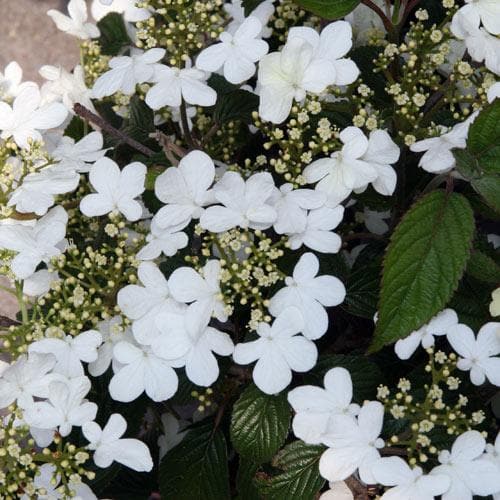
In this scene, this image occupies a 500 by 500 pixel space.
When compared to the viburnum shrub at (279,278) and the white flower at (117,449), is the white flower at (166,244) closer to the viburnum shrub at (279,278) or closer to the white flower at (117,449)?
the viburnum shrub at (279,278)

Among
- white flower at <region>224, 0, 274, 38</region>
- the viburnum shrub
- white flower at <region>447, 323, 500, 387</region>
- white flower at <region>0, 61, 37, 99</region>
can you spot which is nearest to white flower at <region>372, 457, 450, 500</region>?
the viburnum shrub

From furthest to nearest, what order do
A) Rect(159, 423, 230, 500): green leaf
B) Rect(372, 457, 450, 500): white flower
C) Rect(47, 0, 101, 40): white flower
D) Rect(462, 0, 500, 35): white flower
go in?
Rect(47, 0, 101, 40): white flower → Rect(159, 423, 230, 500): green leaf → Rect(462, 0, 500, 35): white flower → Rect(372, 457, 450, 500): white flower

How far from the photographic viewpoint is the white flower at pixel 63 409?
27.2 inches

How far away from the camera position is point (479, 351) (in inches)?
27.7

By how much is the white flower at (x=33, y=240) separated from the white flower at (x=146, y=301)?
8 centimetres

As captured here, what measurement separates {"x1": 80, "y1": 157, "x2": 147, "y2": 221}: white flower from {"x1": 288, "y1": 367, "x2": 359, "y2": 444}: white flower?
0.70 feet

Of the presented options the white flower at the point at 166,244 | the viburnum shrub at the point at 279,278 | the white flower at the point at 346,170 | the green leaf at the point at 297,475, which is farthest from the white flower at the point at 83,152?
the green leaf at the point at 297,475

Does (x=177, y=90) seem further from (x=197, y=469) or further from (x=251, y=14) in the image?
(x=197, y=469)

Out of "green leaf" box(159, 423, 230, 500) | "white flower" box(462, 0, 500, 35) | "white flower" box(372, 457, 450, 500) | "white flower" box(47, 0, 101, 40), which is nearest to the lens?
"white flower" box(372, 457, 450, 500)

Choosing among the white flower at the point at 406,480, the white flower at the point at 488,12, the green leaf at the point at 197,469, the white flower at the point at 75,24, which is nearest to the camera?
the white flower at the point at 406,480

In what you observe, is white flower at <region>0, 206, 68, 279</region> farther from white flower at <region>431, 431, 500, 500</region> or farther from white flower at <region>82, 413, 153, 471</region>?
white flower at <region>431, 431, 500, 500</region>

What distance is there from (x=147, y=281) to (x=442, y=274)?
242mm

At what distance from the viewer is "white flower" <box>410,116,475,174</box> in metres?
0.70

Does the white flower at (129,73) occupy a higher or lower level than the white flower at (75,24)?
higher
